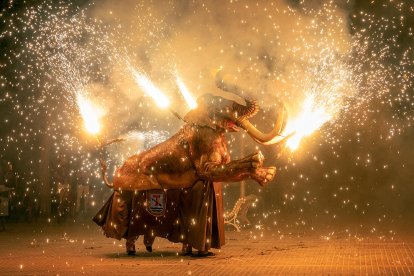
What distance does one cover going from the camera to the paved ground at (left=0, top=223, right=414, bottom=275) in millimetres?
10492

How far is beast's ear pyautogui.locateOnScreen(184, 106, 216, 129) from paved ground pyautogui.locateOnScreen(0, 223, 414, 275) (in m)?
2.31

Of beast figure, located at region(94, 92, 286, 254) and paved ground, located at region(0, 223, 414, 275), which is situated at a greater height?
beast figure, located at region(94, 92, 286, 254)

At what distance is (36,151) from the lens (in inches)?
1172

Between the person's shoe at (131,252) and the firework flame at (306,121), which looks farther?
the person's shoe at (131,252)

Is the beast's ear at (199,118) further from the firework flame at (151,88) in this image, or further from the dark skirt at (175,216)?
the firework flame at (151,88)

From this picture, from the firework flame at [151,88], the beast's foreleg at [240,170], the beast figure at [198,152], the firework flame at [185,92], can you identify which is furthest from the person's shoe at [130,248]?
the firework flame at [151,88]

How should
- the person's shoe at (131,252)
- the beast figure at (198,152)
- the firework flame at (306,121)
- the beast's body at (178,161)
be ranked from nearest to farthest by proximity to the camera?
the beast figure at (198,152)
the beast's body at (178,161)
the firework flame at (306,121)
the person's shoe at (131,252)

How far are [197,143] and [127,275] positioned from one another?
317 centimetres

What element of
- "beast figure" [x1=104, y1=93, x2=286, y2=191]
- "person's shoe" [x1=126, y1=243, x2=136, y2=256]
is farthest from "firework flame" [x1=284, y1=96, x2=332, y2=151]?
"person's shoe" [x1=126, y1=243, x2=136, y2=256]

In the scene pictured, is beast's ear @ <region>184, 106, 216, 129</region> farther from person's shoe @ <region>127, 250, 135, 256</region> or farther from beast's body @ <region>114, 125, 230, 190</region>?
person's shoe @ <region>127, 250, 135, 256</region>

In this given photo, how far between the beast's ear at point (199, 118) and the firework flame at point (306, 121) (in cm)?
135

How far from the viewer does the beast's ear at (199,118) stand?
12474 millimetres

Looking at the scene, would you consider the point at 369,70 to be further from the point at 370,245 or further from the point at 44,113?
the point at 370,245

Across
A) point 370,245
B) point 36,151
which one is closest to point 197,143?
point 370,245
